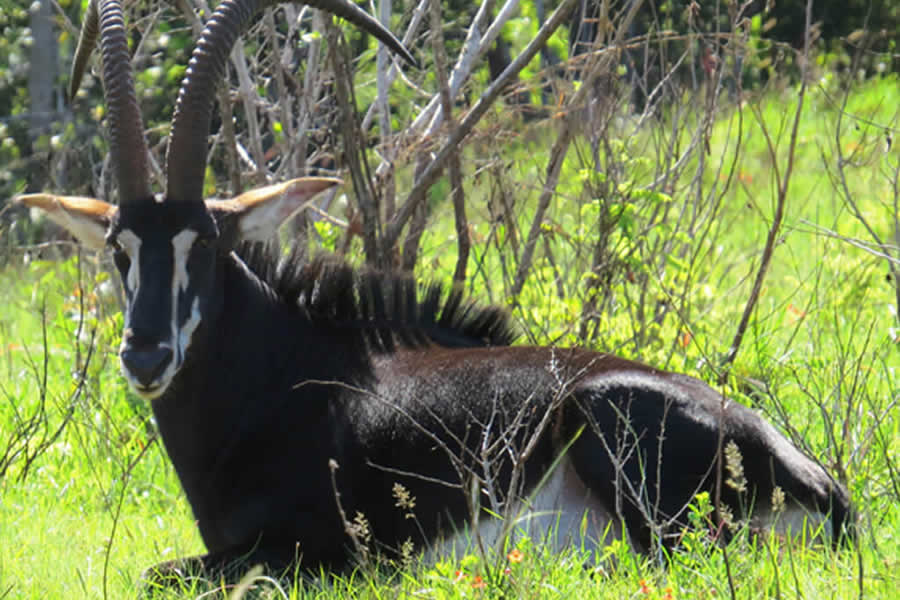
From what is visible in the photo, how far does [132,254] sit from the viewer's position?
13.5ft

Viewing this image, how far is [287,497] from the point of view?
4.28 metres

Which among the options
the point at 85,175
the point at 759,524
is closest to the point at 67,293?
the point at 85,175

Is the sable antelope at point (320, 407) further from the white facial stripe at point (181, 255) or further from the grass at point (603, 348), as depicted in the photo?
the grass at point (603, 348)

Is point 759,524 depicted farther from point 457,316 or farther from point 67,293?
point 67,293

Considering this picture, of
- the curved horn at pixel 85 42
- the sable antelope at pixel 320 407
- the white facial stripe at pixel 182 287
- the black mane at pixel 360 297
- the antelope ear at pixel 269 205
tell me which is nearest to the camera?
the white facial stripe at pixel 182 287

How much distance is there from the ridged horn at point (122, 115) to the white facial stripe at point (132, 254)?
15cm

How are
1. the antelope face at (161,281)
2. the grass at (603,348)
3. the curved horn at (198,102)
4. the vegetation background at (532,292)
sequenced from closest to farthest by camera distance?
the grass at (603,348)
the vegetation background at (532,292)
the antelope face at (161,281)
the curved horn at (198,102)

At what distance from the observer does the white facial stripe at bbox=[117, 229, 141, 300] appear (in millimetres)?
4074

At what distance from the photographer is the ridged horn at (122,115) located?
4.30 meters

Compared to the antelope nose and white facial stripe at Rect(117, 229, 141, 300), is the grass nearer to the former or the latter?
the antelope nose

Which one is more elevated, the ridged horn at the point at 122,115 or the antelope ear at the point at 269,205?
the ridged horn at the point at 122,115

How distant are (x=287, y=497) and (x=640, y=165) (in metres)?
2.44

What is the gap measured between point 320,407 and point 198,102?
44.3 inches

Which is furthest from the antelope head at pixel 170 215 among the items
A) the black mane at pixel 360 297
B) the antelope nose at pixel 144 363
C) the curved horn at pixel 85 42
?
the curved horn at pixel 85 42
